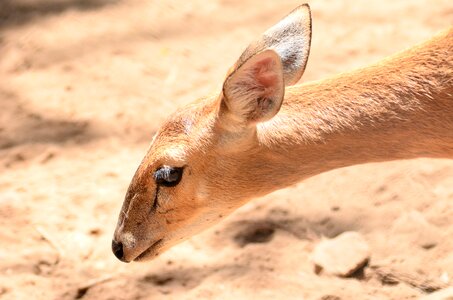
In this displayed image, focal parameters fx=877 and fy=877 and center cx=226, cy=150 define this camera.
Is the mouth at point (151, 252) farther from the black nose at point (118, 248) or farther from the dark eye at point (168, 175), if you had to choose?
the dark eye at point (168, 175)

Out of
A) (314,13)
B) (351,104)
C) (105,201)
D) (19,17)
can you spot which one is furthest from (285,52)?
(19,17)

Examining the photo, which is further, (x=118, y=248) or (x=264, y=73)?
(x=118, y=248)

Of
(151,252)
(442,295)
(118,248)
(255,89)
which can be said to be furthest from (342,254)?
(255,89)

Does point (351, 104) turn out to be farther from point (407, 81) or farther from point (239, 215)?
point (239, 215)

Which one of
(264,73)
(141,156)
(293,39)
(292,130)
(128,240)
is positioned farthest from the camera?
(141,156)

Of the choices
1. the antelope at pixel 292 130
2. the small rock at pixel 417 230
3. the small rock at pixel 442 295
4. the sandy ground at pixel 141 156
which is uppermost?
the antelope at pixel 292 130

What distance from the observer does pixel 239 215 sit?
4.13 metres

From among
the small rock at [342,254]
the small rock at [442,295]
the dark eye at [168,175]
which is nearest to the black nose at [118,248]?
the dark eye at [168,175]

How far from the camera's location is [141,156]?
452 cm

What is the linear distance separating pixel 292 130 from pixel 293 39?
37 cm

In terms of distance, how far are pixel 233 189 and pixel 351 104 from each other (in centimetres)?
53

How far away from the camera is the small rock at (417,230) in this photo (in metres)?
3.83

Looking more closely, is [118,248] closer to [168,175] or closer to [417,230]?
[168,175]

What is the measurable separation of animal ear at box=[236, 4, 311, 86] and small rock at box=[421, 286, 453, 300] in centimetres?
109
